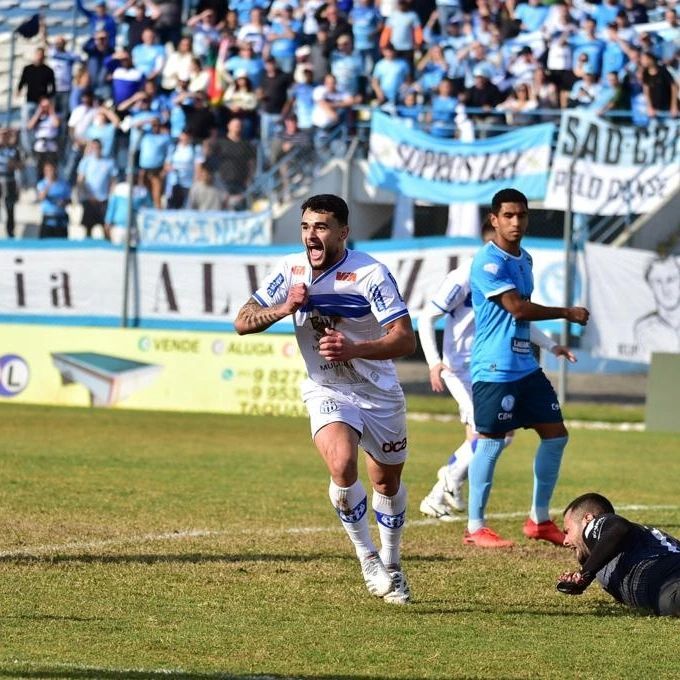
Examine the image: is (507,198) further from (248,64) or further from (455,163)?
(248,64)

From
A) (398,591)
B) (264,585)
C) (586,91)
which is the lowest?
(264,585)

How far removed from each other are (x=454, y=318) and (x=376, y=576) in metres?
4.35

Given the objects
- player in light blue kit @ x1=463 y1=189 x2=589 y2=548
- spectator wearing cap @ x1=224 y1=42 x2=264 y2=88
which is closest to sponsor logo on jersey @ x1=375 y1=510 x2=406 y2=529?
player in light blue kit @ x1=463 y1=189 x2=589 y2=548

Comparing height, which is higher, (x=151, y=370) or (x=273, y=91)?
(x=273, y=91)


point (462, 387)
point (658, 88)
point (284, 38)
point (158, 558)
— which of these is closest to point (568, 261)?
point (658, 88)

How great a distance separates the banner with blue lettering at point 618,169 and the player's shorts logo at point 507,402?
11.3m

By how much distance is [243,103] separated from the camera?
1038 inches

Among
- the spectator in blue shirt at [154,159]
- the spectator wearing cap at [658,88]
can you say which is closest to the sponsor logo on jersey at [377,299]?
the spectator wearing cap at [658,88]

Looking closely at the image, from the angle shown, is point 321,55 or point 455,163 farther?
point 321,55

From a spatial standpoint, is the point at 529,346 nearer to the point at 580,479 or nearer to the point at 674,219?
the point at 580,479

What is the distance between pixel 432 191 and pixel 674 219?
12.1ft

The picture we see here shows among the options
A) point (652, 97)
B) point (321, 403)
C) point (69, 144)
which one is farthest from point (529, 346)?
point (69, 144)

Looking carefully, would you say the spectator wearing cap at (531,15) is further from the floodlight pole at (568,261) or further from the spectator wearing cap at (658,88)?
the floodlight pole at (568,261)

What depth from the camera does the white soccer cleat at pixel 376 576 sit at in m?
8.01
